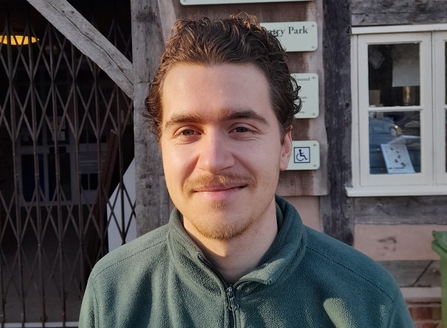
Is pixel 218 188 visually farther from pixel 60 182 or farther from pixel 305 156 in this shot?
pixel 60 182

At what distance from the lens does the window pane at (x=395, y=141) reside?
11.8 feet

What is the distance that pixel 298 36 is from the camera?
11.1ft

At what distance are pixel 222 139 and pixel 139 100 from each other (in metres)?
2.29

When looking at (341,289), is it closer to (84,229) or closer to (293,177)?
(293,177)

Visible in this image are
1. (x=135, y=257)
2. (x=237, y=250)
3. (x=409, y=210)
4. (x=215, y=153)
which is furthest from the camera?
(x=409, y=210)

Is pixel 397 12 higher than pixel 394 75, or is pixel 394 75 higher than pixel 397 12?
pixel 397 12

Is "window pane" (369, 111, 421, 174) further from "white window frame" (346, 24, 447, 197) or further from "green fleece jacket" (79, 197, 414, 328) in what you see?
"green fleece jacket" (79, 197, 414, 328)

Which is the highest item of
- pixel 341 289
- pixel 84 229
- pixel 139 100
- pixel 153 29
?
pixel 153 29

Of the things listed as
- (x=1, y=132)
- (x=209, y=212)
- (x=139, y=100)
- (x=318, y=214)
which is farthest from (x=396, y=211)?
(x=1, y=132)

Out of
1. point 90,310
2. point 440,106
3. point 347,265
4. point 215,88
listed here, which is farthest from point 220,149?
point 440,106

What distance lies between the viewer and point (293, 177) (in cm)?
346

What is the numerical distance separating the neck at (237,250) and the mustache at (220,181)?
0.52 feet

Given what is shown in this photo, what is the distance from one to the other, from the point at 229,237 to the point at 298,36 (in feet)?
7.93

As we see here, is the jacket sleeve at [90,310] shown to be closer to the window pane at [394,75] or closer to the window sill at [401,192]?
the window sill at [401,192]
